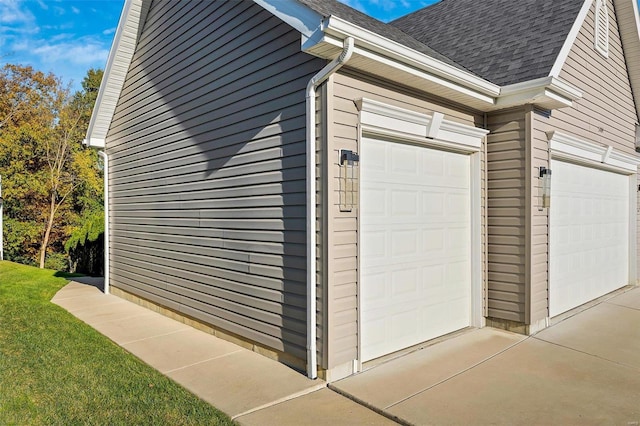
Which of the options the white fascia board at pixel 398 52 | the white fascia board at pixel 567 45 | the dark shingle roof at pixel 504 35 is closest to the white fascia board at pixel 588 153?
the white fascia board at pixel 567 45

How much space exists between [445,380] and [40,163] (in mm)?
21303

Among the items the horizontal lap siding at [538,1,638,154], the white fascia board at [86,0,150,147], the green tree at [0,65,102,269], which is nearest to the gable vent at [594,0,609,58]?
the horizontal lap siding at [538,1,638,154]

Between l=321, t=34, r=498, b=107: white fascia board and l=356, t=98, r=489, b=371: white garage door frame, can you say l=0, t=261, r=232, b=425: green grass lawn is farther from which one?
l=321, t=34, r=498, b=107: white fascia board

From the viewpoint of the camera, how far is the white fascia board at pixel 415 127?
4.23 metres

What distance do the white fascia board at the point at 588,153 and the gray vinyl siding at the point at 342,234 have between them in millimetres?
3169

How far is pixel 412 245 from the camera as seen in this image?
486cm

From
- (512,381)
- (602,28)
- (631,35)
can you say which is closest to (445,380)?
(512,381)

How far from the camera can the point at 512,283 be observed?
5.52m

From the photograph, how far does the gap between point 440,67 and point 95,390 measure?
4.44 m

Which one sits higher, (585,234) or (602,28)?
(602,28)

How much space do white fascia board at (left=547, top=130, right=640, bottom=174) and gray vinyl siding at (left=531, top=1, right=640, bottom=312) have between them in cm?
11

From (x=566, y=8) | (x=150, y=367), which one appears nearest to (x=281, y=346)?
(x=150, y=367)

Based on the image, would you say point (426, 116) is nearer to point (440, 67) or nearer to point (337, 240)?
point (440, 67)

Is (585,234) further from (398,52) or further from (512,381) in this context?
(398,52)
